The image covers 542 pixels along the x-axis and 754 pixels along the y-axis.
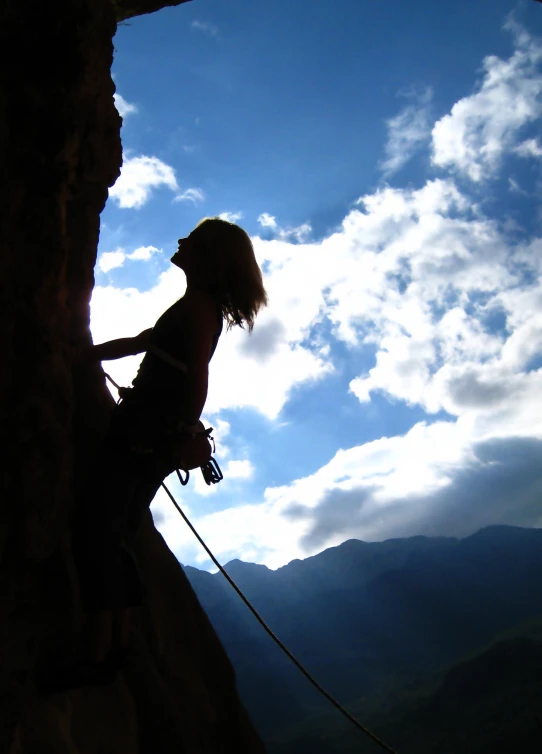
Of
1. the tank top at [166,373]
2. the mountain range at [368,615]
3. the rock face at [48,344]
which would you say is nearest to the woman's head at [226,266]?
the tank top at [166,373]

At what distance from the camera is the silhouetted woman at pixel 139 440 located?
9.94ft

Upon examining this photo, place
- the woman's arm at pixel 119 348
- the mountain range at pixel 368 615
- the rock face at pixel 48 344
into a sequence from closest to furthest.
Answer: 1. the rock face at pixel 48 344
2. the woman's arm at pixel 119 348
3. the mountain range at pixel 368 615

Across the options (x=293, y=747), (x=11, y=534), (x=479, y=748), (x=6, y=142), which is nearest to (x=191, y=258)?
(x=6, y=142)

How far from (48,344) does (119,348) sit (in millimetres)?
445

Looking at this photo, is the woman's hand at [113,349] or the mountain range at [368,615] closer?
the woman's hand at [113,349]

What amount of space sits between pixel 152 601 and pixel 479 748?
69.2 meters

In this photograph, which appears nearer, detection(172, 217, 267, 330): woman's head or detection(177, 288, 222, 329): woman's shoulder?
detection(177, 288, 222, 329): woman's shoulder

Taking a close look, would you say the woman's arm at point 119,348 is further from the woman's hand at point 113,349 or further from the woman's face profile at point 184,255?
the woman's face profile at point 184,255

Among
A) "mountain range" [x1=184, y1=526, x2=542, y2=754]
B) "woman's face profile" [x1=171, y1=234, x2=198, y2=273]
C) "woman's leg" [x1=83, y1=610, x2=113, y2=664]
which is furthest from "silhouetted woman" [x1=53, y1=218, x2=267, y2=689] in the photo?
"mountain range" [x1=184, y1=526, x2=542, y2=754]

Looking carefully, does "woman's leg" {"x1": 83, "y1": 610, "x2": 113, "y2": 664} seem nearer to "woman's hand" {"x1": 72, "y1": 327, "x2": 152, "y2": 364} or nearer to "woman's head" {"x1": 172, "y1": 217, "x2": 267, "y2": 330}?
"woman's hand" {"x1": 72, "y1": 327, "x2": 152, "y2": 364}

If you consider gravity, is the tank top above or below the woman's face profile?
below

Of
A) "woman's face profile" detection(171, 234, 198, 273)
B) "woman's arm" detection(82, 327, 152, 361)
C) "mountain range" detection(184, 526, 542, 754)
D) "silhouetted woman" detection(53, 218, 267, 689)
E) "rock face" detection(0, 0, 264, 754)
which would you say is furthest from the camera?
"mountain range" detection(184, 526, 542, 754)

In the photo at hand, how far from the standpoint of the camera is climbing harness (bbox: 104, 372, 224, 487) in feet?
10.1

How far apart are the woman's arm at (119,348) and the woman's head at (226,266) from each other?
46cm
